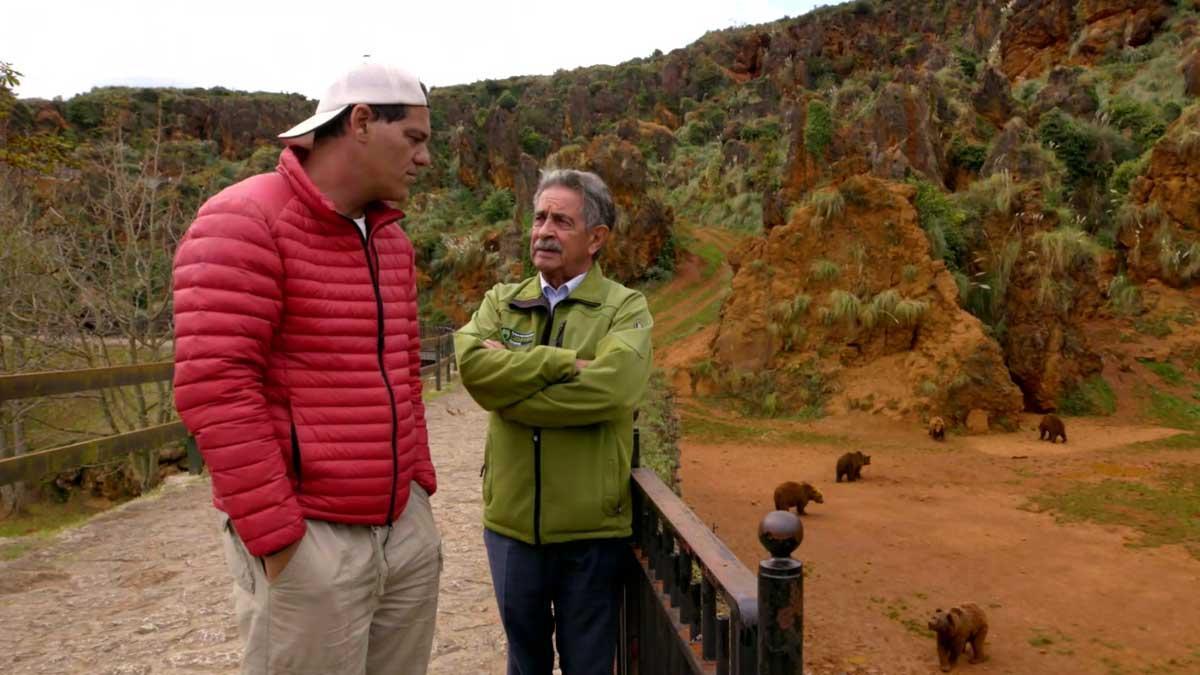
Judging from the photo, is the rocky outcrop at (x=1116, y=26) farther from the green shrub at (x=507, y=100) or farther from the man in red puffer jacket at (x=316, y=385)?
the green shrub at (x=507, y=100)

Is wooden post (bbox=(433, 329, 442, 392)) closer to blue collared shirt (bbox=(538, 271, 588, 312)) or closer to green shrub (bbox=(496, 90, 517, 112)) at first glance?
blue collared shirt (bbox=(538, 271, 588, 312))

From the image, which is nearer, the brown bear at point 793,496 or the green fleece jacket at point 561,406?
the green fleece jacket at point 561,406

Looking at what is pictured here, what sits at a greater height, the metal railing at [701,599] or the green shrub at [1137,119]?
the green shrub at [1137,119]

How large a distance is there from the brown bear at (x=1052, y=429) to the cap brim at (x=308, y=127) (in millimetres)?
15261

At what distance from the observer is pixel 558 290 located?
2873mm

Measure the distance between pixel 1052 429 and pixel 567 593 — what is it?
14.3 meters

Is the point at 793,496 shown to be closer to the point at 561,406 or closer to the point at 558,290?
the point at 558,290

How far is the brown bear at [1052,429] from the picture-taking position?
572 inches

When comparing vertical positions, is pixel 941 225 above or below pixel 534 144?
below

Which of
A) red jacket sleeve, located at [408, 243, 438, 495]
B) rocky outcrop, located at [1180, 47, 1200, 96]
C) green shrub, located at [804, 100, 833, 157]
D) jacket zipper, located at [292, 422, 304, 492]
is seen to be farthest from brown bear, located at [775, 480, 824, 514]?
rocky outcrop, located at [1180, 47, 1200, 96]

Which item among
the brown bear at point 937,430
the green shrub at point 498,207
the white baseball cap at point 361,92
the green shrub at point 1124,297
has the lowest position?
the brown bear at point 937,430

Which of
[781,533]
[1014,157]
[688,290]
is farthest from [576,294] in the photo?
[688,290]

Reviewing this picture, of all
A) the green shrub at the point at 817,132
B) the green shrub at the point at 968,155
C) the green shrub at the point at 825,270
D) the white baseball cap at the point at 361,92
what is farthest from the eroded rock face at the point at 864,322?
the white baseball cap at the point at 361,92

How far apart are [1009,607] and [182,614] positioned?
644 cm
